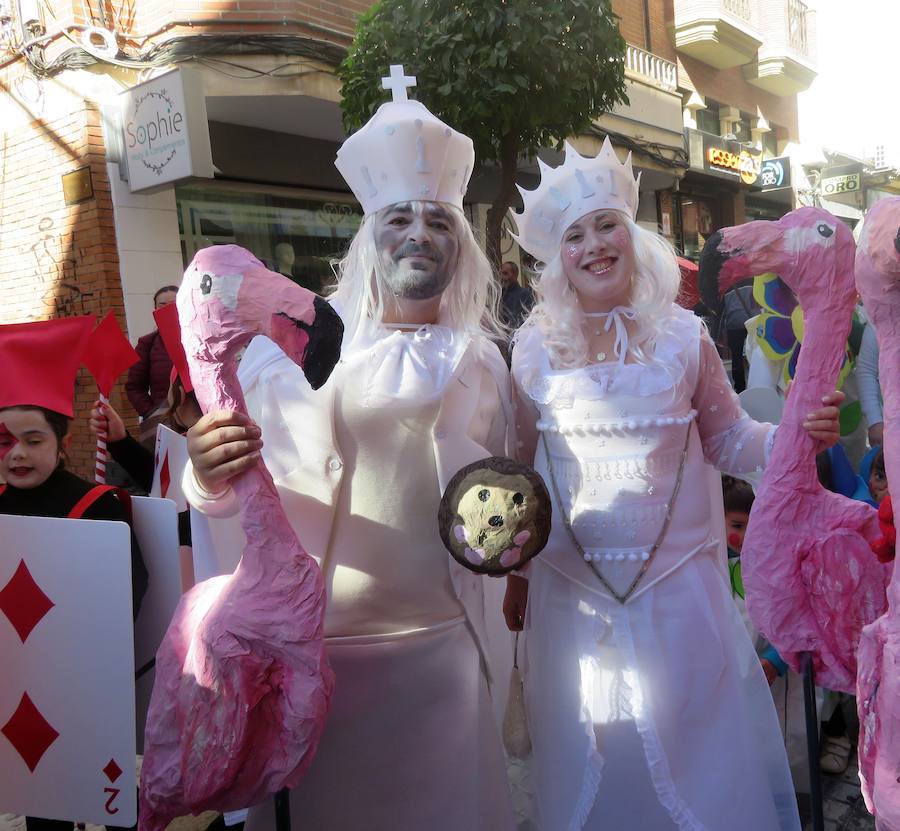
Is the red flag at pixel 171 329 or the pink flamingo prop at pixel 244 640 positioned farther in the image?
the red flag at pixel 171 329

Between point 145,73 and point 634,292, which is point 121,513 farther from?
point 145,73

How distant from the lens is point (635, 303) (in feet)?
6.39

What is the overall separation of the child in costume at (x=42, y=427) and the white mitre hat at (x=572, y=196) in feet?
4.05

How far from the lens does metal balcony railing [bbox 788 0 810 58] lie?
1568 cm

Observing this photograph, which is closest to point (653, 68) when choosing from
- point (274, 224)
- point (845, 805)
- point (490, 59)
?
point (274, 224)

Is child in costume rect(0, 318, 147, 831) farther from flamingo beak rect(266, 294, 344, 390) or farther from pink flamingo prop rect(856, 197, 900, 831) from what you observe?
pink flamingo prop rect(856, 197, 900, 831)

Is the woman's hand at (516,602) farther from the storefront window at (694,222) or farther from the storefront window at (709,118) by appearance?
the storefront window at (709,118)

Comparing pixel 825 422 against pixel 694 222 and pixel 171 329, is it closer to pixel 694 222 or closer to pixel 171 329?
pixel 171 329

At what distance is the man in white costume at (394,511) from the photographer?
172cm

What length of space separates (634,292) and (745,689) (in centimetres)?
101

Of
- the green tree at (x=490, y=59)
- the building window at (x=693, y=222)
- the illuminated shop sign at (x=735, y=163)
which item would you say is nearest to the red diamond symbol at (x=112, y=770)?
the green tree at (x=490, y=59)

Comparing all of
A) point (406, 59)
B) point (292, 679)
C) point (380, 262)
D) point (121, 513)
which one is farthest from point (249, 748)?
point (406, 59)

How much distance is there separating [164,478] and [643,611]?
1.60 meters

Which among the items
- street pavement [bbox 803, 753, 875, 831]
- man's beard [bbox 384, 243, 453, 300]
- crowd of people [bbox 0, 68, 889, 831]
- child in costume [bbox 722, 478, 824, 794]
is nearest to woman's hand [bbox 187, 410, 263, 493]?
crowd of people [bbox 0, 68, 889, 831]
